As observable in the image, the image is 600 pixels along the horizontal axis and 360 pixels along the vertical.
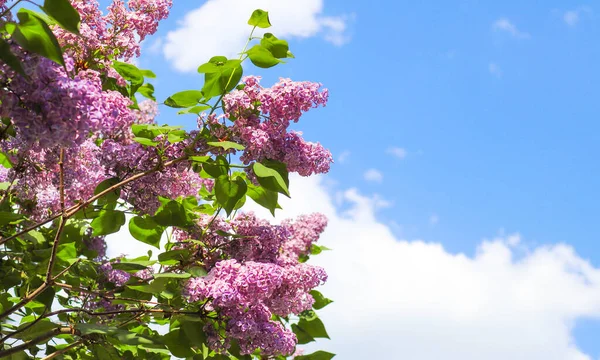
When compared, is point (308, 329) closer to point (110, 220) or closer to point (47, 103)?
point (110, 220)

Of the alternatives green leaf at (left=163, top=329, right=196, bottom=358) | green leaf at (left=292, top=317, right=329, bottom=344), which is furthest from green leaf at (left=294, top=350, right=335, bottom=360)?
green leaf at (left=163, top=329, right=196, bottom=358)

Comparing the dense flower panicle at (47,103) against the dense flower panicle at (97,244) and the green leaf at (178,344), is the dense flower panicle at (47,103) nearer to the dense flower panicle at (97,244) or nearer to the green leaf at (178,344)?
the green leaf at (178,344)

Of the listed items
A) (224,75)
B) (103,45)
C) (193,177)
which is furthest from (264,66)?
(193,177)

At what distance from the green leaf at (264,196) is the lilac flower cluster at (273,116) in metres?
0.20

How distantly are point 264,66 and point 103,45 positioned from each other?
41.6 inches

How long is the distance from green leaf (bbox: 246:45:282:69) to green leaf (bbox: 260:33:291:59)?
0.14 feet

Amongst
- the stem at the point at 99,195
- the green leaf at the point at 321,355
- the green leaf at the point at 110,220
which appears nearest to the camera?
the stem at the point at 99,195

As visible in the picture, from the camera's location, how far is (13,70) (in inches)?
109

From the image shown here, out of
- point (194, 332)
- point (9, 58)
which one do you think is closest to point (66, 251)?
point (194, 332)

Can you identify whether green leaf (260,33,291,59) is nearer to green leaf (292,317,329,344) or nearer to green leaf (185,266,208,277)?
green leaf (185,266,208,277)

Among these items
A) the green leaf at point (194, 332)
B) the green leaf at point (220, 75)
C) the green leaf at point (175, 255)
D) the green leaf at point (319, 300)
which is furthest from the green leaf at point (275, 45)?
the green leaf at point (319, 300)

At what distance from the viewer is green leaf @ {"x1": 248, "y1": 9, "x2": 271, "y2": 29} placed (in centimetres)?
393

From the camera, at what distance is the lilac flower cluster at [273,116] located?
409 centimetres

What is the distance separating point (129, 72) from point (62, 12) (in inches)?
64.4
